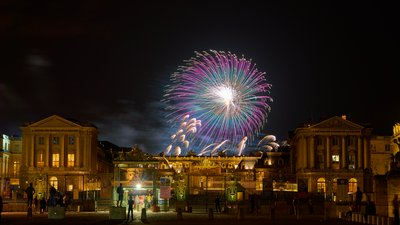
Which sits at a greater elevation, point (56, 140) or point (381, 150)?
point (56, 140)

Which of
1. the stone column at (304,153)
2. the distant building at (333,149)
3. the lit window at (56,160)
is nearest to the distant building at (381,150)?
the distant building at (333,149)

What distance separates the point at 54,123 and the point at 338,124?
43.6 meters

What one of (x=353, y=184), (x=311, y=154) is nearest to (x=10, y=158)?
(x=311, y=154)

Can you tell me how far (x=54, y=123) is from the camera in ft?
382

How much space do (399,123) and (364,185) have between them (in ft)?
58.1

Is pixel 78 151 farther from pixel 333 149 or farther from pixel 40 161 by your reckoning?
pixel 333 149

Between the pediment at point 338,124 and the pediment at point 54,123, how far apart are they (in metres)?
37.5

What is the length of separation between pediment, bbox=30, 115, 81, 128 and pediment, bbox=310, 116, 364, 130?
1477 inches

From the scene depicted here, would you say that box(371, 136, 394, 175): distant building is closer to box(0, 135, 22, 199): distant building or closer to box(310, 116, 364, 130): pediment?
box(310, 116, 364, 130): pediment

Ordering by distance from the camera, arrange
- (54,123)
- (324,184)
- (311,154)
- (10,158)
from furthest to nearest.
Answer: (10,158) < (54,123) < (311,154) < (324,184)

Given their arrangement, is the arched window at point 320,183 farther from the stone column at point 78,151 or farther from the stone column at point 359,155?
the stone column at point 78,151

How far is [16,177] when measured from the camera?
407 feet

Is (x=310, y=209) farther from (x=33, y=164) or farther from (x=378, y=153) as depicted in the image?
(x=378, y=153)

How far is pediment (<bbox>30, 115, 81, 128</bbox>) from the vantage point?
381 ft
